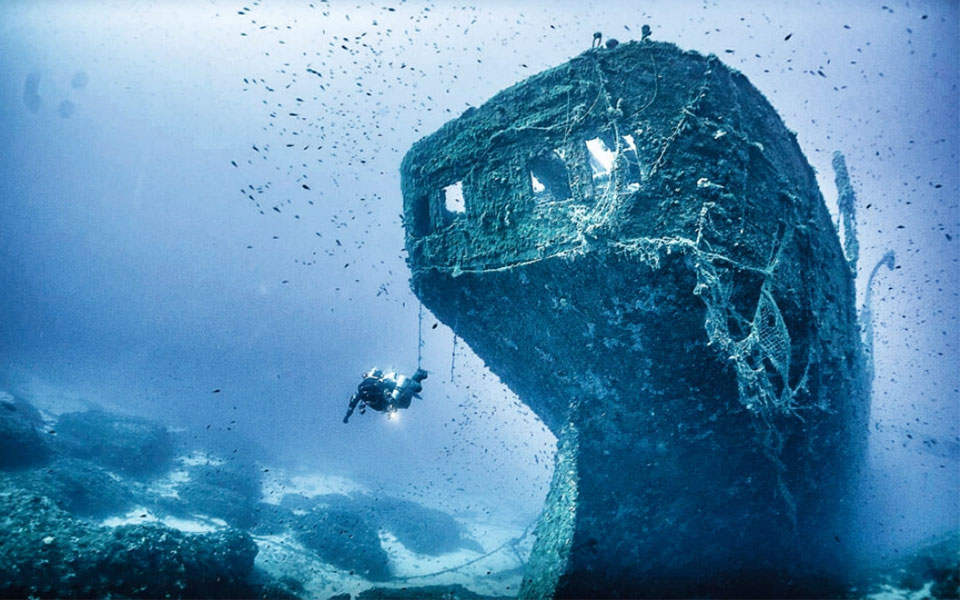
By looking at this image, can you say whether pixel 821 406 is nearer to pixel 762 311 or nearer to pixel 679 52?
pixel 762 311

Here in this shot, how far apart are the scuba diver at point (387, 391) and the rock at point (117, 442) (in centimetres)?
2196

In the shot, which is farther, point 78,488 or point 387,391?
point 78,488

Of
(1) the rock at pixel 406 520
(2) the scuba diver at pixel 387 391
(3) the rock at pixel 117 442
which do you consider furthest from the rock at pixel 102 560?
(3) the rock at pixel 117 442

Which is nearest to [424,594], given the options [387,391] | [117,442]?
[387,391]

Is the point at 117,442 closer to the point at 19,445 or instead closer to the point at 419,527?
the point at 19,445

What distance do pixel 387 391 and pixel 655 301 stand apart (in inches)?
198

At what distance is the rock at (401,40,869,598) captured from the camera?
16.9 ft

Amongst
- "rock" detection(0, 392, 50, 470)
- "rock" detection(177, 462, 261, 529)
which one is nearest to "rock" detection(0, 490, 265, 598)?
"rock" detection(0, 392, 50, 470)

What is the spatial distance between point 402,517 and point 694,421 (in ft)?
74.8

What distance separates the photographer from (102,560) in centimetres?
914

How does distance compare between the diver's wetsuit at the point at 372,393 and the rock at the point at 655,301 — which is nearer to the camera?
the rock at the point at 655,301

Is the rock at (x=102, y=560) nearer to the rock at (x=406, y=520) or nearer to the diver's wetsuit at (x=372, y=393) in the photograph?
the diver's wetsuit at (x=372, y=393)

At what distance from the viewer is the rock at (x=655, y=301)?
514cm

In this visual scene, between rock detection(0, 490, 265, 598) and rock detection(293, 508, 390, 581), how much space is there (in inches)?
218
